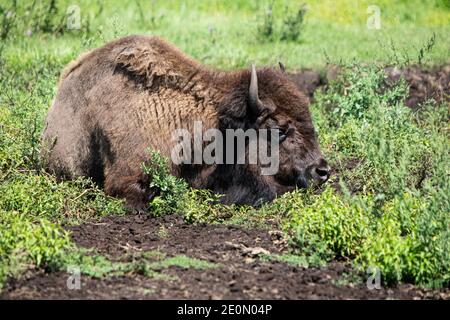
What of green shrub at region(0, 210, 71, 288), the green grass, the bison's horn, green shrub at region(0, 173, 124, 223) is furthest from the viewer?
the bison's horn

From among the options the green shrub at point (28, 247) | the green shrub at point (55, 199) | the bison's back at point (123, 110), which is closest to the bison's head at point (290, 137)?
the bison's back at point (123, 110)

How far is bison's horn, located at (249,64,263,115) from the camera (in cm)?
858

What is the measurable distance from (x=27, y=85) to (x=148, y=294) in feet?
20.9

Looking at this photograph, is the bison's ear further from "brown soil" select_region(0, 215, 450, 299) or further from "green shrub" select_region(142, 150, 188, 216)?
"brown soil" select_region(0, 215, 450, 299)

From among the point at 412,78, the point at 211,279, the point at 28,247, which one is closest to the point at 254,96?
the point at 211,279

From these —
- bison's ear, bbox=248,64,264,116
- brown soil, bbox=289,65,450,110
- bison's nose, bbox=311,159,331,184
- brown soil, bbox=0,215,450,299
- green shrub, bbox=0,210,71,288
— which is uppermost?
bison's ear, bbox=248,64,264,116

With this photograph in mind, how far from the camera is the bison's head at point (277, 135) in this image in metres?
8.70

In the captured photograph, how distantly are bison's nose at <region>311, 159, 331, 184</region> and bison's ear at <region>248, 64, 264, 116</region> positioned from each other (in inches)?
29.7

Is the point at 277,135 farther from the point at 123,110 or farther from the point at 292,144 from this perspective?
the point at 123,110

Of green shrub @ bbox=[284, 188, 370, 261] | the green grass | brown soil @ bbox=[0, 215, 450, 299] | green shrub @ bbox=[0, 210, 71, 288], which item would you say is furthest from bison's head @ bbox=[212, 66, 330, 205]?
green shrub @ bbox=[0, 210, 71, 288]

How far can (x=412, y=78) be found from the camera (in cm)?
1272

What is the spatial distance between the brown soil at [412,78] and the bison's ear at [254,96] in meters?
3.74

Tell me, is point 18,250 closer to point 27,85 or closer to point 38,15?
point 27,85

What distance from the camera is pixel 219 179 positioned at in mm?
8711
